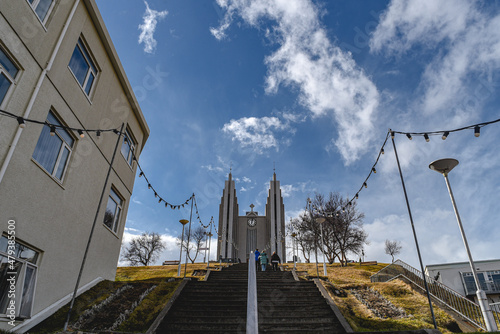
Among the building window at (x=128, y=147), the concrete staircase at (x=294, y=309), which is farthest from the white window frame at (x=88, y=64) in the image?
the concrete staircase at (x=294, y=309)

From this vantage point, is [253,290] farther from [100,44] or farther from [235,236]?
[235,236]

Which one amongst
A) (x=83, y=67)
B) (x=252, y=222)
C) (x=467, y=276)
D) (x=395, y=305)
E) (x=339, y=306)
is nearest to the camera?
(x=339, y=306)

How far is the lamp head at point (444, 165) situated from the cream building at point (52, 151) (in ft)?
34.3

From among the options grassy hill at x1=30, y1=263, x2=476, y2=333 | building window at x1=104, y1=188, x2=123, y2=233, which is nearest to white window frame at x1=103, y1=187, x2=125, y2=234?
building window at x1=104, y1=188, x2=123, y2=233

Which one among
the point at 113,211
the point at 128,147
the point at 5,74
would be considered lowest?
the point at 113,211

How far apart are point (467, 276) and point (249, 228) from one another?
102 feet

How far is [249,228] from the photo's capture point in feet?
165

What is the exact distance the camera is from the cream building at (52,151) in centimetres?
654

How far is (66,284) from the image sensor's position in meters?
8.76

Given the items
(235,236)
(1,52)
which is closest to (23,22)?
(1,52)

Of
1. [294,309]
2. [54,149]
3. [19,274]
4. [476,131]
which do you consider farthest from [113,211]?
[476,131]

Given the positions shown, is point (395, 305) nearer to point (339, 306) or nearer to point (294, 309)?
point (339, 306)

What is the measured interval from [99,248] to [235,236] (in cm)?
3928

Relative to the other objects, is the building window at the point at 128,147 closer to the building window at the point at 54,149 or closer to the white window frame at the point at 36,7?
the building window at the point at 54,149
